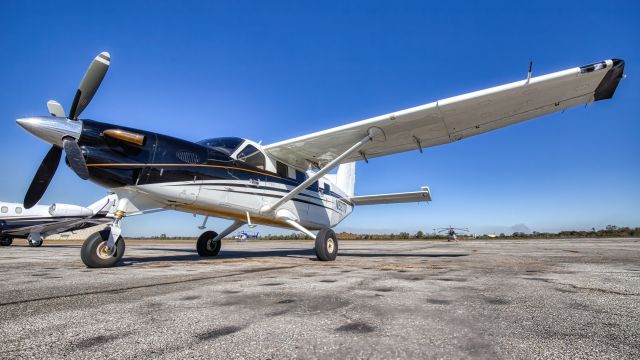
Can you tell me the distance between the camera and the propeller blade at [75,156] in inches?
207

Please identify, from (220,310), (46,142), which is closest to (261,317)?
(220,310)

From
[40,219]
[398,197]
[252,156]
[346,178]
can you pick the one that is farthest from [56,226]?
[398,197]

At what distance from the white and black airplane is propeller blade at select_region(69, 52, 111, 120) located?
56.7 ft

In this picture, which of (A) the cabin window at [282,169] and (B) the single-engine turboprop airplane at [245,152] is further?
(A) the cabin window at [282,169]

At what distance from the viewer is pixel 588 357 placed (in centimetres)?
157

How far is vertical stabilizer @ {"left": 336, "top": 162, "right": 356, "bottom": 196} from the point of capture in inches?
584

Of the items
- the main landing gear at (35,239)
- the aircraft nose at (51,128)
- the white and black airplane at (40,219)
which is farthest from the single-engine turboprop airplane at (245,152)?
the main landing gear at (35,239)

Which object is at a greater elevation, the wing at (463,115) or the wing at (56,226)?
the wing at (463,115)

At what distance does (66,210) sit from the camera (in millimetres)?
21375

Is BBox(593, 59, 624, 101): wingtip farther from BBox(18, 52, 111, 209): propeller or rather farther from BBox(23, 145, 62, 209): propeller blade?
BBox(23, 145, 62, 209): propeller blade

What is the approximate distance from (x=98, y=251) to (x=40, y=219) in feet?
70.1

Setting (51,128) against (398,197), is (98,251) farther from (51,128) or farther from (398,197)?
(398,197)

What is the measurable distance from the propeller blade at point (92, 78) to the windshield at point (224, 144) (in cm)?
247

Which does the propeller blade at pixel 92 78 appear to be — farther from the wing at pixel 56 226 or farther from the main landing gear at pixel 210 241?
the wing at pixel 56 226
